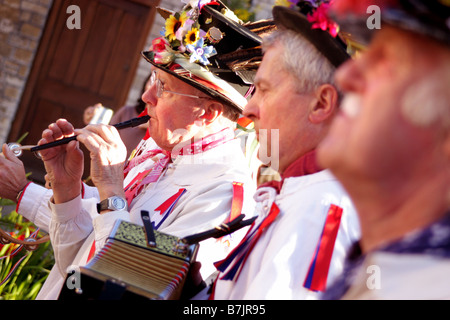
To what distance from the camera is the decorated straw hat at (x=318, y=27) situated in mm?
1667

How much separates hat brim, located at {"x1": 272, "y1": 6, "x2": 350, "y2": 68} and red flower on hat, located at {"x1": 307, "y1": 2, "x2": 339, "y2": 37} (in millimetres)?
28

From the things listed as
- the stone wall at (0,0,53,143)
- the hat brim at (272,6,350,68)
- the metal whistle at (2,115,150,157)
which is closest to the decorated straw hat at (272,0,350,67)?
the hat brim at (272,6,350,68)

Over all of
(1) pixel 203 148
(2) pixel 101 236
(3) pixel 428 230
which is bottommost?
(2) pixel 101 236

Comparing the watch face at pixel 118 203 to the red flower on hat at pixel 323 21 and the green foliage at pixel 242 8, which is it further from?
the green foliage at pixel 242 8

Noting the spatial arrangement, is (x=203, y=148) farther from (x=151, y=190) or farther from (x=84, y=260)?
(x=84, y=260)

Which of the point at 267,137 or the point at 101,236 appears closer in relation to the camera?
the point at 267,137

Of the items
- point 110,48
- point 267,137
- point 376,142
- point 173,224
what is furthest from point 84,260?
point 110,48

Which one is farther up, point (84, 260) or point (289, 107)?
point (289, 107)

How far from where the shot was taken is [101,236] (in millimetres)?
2137

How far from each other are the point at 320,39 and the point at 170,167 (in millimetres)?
1083

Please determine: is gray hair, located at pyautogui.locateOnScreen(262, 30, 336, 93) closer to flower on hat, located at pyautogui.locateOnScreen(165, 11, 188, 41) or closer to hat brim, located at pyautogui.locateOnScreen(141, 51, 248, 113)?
hat brim, located at pyautogui.locateOnScreen(141, 51, 248, 113)
